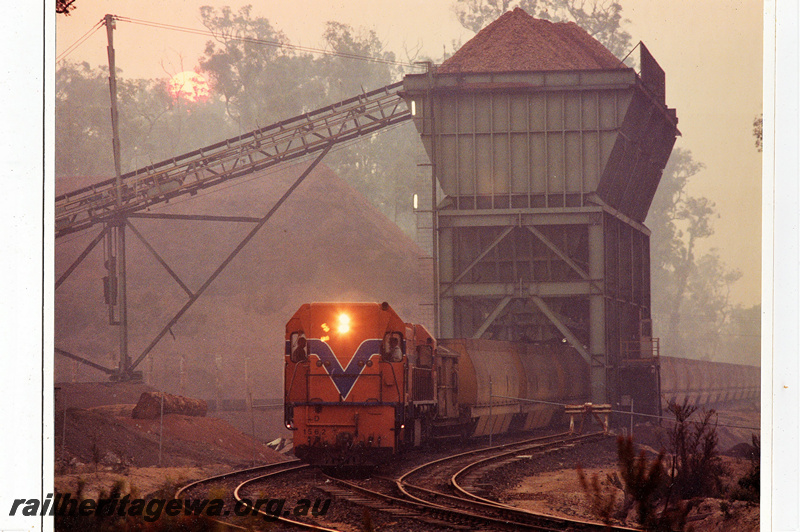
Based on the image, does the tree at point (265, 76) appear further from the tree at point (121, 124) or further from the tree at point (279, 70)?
the tree at point (121, 124)

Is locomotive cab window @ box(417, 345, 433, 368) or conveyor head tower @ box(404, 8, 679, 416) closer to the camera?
locomotive cab window @ box(417, 345, 433, 368)

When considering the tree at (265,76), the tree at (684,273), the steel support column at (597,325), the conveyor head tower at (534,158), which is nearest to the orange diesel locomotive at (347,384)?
the conveyor head tower at (534,158)

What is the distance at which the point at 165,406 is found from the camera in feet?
81.1

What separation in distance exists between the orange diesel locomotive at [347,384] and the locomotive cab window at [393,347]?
0.02 meters

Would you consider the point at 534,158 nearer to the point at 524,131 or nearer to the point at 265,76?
the point at 524,131

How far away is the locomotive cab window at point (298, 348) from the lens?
1595cm

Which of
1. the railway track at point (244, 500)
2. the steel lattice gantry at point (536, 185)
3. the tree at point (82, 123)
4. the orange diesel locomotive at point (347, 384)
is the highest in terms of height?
the tree at point (82, 123)

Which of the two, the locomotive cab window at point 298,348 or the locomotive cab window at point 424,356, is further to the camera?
the locomotive cab window at point 424,356

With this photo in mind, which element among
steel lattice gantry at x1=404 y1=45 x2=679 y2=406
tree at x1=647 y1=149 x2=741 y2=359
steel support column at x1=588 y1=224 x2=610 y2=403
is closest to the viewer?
steel lattice gantry at x1=404 y1=45 x2=679 y2=406

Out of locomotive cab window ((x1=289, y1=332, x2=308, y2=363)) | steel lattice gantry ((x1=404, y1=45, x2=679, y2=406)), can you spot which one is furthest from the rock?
locomotive cab window ((x1=289, y1=332, x2=308, y2=363))

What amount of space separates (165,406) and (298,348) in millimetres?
10262

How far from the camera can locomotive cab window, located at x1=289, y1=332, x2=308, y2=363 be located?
15.9 m

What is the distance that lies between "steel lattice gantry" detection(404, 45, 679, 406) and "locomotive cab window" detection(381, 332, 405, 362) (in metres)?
12.6

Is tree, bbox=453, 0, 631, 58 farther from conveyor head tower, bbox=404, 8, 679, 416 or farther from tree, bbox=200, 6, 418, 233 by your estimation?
tree, bbox=200, 6, 418, 233
